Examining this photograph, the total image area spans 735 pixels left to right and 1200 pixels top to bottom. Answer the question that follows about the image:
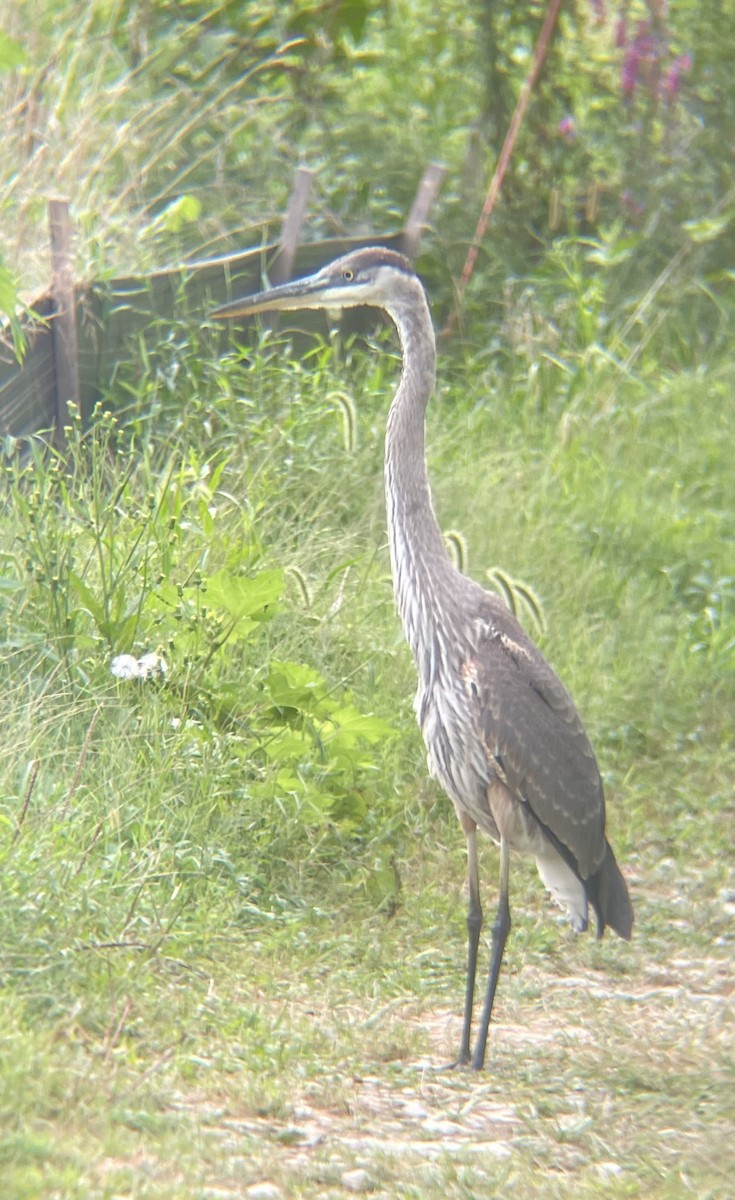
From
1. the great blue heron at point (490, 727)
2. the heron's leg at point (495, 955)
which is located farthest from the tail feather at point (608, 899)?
the heron's leg at point (495, 955)

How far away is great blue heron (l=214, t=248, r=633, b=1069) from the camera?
438 centimetres

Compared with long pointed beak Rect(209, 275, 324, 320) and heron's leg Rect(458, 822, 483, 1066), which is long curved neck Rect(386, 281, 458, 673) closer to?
long pointed beak Rect(209, 275, 324, 320)

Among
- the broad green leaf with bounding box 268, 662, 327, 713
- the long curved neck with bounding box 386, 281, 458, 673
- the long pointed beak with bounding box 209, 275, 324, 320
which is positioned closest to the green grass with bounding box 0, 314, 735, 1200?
the broad green leaf with bounding box 268, 662, 327, 713

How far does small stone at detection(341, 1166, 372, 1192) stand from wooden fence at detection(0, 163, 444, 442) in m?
3.17

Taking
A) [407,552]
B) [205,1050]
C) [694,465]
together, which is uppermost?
[407,552]

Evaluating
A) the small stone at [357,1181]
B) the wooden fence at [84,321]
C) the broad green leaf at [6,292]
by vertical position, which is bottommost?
the small stone at [357,1181]

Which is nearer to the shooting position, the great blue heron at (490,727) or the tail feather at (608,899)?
the great blue heron at (490,727)

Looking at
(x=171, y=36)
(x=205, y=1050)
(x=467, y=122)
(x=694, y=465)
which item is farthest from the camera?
(x=467, y=122)

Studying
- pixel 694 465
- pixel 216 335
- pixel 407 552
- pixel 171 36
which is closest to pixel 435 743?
pixel 407 552

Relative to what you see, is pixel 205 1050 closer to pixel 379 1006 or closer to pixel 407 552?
pixel 379 1006

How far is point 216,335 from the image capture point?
673cm

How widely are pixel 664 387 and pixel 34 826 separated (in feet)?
17.3

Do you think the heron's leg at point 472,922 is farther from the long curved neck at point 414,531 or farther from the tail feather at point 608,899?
the long curved neck at point 414,531

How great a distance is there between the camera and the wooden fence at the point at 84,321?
5.99 meters
